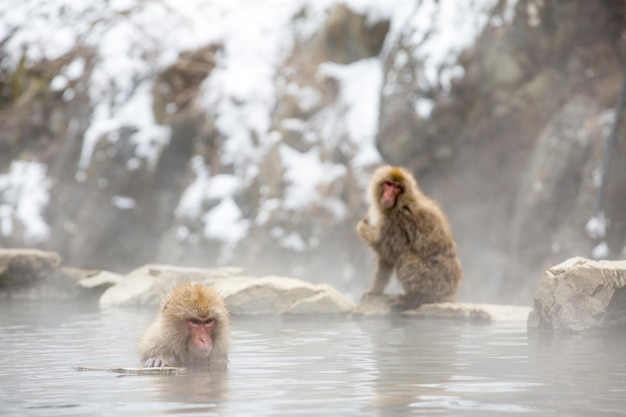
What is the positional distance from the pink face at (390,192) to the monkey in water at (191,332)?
12.6 ft

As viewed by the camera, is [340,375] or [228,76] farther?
[228,76]

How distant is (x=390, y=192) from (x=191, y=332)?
4.12 meters

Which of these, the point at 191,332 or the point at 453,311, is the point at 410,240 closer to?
the point at 453,311

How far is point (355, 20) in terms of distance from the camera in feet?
55.5

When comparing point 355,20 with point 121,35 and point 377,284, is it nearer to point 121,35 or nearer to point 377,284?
point 121,35

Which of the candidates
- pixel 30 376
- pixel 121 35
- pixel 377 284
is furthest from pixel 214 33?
pixel 30 376

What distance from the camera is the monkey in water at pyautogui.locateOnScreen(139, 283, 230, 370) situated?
5.30 meters

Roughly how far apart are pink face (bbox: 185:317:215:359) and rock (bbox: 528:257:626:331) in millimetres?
3024

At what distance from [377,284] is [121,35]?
36.7 feet

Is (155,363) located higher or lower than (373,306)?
lower

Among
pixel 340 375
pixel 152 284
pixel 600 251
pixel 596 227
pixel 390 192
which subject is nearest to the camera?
pixel 340 375

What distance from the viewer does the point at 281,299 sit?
9477mm

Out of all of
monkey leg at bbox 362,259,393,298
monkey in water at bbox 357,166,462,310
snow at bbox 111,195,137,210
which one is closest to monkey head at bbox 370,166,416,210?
monkey in water at bbox 357,166,462,310

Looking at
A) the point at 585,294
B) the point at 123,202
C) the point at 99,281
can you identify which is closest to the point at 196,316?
the point at 585,294
